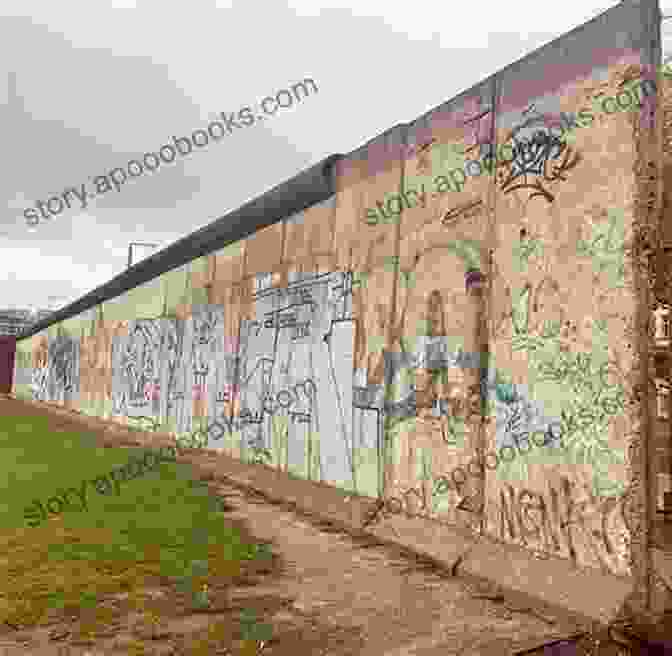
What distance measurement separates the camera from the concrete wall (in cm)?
403

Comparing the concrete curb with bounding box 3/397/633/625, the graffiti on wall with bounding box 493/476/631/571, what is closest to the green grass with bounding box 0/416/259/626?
the concrete curb with bounding box 3/397/633/625

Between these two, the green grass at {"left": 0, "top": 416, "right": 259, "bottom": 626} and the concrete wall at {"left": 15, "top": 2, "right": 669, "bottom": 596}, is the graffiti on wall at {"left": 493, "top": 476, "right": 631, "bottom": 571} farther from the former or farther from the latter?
the green grass at {"left": 0, "top": 416, "right": 259, "bottom": 626}

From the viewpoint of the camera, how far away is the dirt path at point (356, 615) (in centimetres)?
336

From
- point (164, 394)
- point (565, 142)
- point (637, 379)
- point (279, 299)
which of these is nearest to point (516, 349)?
point (637, 379)

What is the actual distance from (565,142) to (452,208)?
1290mm

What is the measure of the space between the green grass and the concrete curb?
1.03 m

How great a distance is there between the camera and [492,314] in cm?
502

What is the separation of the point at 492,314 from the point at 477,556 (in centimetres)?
178

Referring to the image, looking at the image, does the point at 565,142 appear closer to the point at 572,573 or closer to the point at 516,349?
the point at 516,349

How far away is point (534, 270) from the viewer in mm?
4664

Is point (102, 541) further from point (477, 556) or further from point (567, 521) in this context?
point (567, 521)

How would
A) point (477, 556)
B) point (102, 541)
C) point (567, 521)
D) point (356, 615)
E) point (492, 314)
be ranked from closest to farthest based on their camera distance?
point (356, 615) → point (567, 521) → point (477, 556) → point (492, 314) → point (102, 541)

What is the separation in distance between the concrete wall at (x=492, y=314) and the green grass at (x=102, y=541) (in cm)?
157

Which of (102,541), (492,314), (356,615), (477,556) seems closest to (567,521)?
(477,556)
